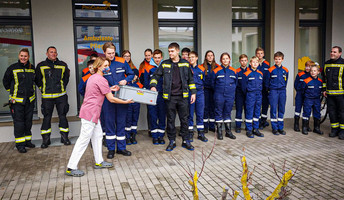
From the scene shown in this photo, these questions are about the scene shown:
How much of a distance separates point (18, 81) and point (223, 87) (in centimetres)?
446

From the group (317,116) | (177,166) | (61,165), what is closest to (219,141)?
(177,166)

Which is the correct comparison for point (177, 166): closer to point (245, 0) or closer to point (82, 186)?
point (82, 186)

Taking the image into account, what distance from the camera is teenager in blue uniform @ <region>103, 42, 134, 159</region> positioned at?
561cm

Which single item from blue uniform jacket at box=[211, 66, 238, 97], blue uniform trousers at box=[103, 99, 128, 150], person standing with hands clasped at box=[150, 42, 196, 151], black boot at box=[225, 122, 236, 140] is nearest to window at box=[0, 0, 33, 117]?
blue uniform trousers at box=[103, 99, 128, 150]

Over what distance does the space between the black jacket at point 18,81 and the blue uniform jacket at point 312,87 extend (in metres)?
6.38

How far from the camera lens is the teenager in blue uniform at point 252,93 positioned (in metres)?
7.30

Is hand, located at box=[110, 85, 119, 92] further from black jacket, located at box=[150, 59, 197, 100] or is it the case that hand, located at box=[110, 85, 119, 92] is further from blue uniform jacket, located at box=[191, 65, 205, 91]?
blue uniform jacket, located at box=[191, 65, 205, 91]

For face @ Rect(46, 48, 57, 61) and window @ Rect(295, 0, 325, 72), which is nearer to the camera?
face @ Rect(46, 48, 57, 61)

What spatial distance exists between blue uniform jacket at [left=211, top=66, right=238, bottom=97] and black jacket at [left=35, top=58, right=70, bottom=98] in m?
3.53

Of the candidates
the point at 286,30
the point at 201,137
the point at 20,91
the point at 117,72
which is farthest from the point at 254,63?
the point at 20,91

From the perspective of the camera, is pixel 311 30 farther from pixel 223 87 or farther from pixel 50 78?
pixel 50 78

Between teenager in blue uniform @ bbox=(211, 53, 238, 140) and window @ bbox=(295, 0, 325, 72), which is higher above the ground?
window @ bbox=(295, 0, 325, 72)

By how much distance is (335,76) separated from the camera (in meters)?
7.25

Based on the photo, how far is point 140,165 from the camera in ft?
17.6
